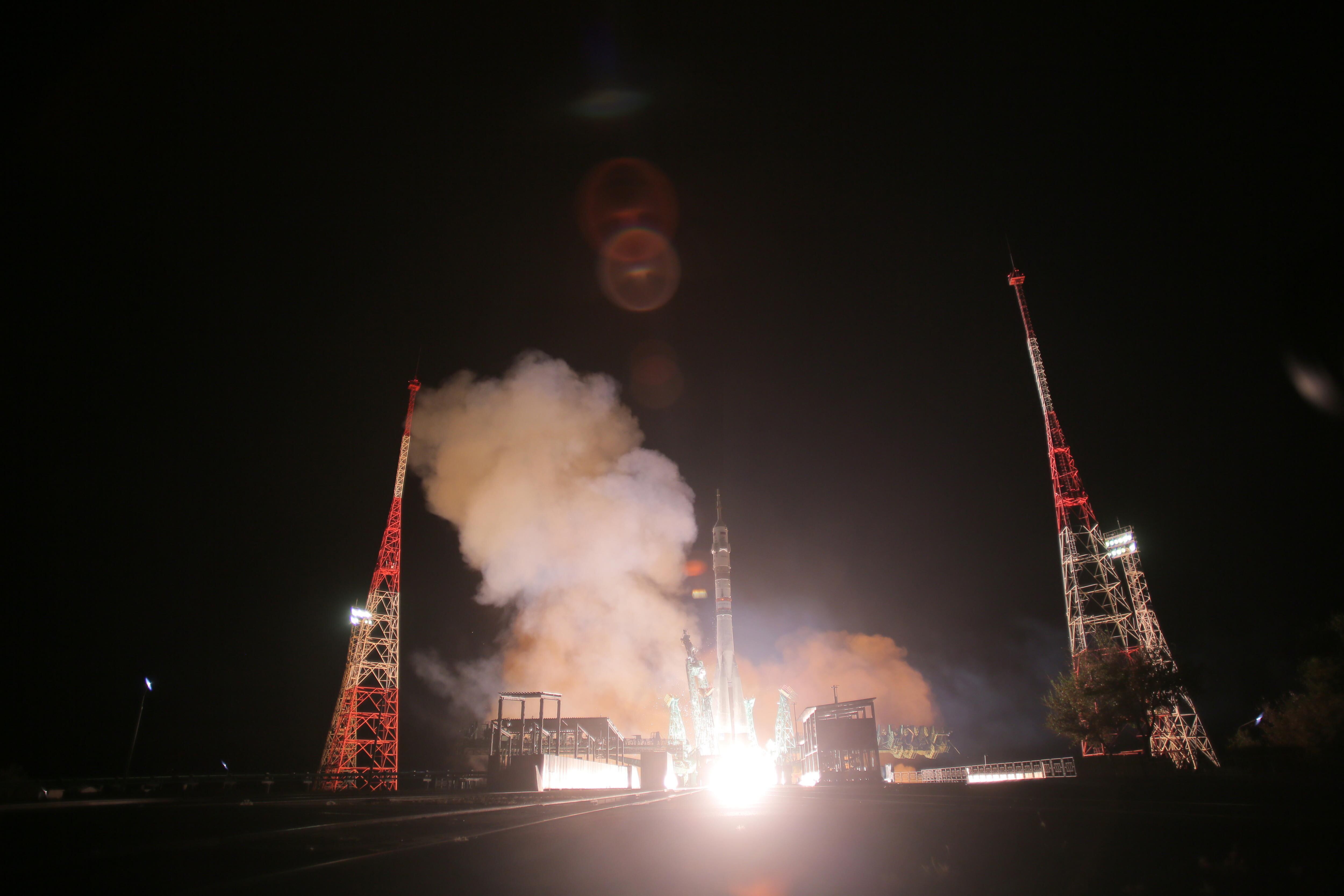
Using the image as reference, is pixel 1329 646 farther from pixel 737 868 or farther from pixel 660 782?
pixel 737 868

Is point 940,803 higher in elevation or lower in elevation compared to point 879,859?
lower

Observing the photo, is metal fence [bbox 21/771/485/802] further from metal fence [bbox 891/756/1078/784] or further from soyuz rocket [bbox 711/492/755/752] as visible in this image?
soyuz rocket [bbox 711/492/755/752]

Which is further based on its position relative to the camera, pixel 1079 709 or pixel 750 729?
pixel 750 729

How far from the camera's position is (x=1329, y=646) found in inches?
1625

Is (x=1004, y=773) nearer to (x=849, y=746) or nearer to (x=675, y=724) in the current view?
(x=849, y=746)

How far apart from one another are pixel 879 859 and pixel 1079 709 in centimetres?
4495

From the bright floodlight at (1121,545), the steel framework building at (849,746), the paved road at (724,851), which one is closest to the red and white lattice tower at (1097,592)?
the bright floodlight at (1121,545)

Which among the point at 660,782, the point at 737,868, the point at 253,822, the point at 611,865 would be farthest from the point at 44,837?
the point at 660,782

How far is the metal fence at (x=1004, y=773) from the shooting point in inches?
1401

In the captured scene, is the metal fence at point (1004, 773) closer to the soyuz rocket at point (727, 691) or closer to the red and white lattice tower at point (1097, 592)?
the red and white lattice tower at point (1097, 592)

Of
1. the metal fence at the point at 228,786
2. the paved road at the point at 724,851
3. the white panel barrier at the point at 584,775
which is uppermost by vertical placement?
the paved road at the point at 724,851

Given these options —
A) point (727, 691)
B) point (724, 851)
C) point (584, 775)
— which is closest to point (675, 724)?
point (727, 691)

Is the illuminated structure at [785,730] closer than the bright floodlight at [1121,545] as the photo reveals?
No

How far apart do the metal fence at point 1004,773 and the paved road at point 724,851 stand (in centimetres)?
1959
